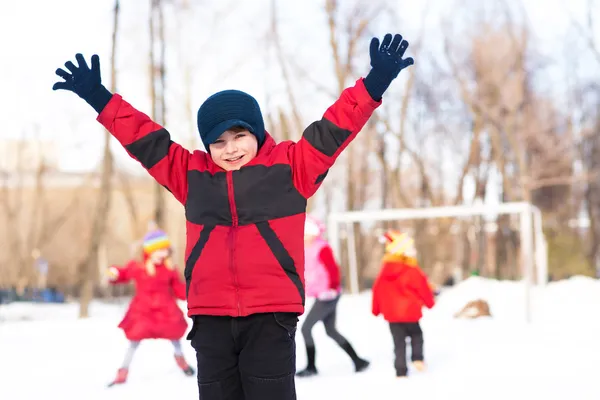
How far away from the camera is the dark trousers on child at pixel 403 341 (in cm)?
638

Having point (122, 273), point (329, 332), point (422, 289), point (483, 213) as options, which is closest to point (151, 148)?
point (122, 273)

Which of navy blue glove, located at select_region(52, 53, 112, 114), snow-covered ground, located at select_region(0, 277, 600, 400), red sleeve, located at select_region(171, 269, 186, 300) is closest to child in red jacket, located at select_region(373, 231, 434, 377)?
snow-covered ground, located at select_region(0, 277, 600, 400)

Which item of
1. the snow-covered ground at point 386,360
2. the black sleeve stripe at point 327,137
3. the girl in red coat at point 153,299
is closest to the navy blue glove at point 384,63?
the black sleeve stripe at point 327,137

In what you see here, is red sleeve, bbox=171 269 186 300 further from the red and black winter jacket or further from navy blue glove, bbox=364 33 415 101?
navy blue glove, bbox=364 33 415 101

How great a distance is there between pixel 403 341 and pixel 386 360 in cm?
116

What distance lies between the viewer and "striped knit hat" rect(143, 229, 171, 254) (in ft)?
22.1

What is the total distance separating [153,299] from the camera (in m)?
6.60

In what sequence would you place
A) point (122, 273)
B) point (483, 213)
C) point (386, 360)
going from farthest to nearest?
1. point (483, 213)
2. point (386, 360)
3. point (122, 273)

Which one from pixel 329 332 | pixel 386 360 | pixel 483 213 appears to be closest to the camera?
pixel 329 332

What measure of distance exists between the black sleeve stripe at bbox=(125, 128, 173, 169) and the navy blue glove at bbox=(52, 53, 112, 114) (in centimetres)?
21

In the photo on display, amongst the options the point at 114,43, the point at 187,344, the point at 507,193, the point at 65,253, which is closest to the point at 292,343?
the point at 187,344

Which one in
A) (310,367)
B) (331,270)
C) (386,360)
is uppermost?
(331,270)

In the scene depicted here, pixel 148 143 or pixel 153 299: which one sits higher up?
pixel 148 143

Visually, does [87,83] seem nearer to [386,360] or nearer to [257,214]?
[257,214]
